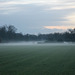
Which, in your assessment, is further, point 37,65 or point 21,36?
point 21,36

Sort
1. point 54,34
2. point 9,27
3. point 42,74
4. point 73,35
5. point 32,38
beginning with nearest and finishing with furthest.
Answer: point 42,74 → point 73,35 → point 9,27 → point 54,34 → point 32,38

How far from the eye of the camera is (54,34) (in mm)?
164375

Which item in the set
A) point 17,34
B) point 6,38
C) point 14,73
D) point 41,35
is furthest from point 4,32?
point 14,73

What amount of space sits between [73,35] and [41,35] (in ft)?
161

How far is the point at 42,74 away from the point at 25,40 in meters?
151

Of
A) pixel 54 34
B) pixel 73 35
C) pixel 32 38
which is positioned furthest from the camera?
pixel 32 38

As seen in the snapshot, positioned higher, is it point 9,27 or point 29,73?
point 9,27

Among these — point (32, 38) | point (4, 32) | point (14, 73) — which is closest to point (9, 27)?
point (4, 32)

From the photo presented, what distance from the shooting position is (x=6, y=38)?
5709 inches

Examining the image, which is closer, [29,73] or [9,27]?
[29,73]

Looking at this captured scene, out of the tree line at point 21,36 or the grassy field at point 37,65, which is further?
the tree line at point 21,36

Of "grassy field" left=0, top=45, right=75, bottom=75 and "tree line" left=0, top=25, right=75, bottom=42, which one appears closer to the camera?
"grassy field" left=0, top=45, right=75, bottom=75

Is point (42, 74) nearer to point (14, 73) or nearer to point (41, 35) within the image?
point (14, 73)

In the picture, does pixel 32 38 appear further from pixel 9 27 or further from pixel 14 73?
pixel 14 73
